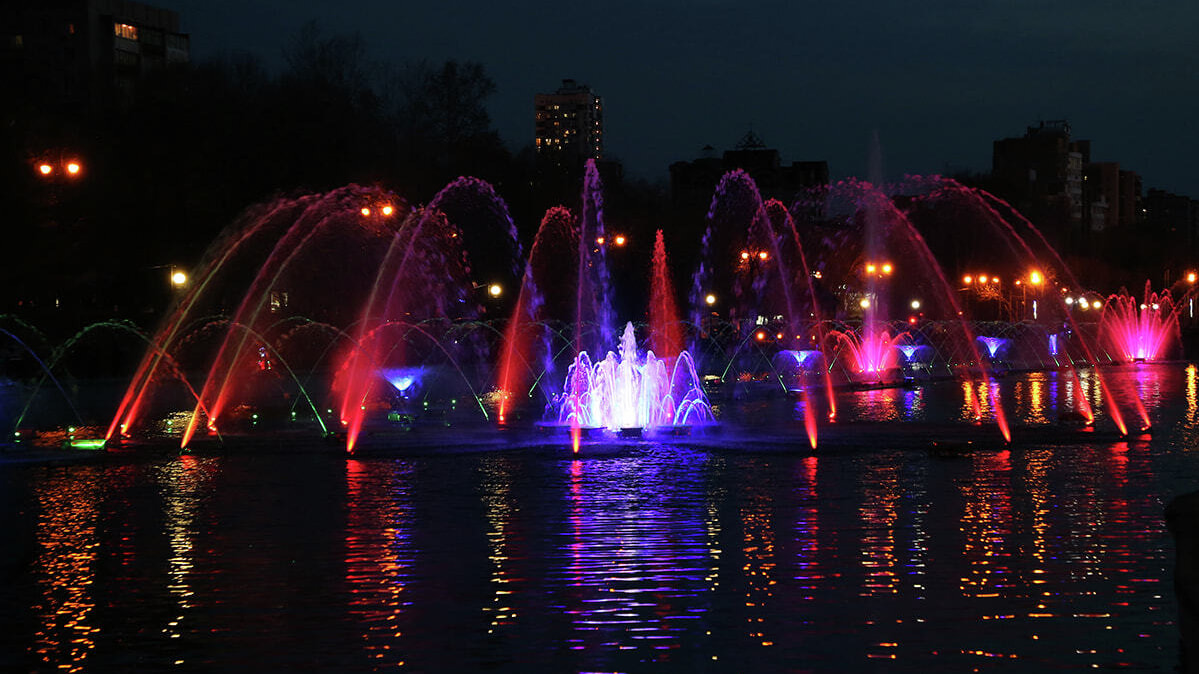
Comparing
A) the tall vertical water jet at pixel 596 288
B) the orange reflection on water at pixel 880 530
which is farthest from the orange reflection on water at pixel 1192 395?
the tall vertical water jet at pixel 596 288

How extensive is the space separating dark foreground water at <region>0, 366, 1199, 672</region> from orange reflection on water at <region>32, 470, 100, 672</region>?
0.12ft

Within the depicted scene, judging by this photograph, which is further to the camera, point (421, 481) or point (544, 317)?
point (544, 317)

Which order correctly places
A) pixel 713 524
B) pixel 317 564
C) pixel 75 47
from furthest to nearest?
pixel 75 47, pixel 713 524, pixel 317 564

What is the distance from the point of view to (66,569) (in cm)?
1068

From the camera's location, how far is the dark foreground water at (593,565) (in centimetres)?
802

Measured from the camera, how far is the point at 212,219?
48438 millimetres

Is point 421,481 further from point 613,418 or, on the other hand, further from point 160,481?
point 613,418

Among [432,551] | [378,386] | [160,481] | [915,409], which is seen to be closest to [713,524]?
[432,551]

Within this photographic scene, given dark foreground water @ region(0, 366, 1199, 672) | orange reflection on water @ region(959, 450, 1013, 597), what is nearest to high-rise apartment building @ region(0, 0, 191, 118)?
dark foreground water @ region(0, 366, 1199, 672)

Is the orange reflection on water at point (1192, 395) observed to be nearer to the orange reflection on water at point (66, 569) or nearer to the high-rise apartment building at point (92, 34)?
the orange reflection on water at point (66, 569)

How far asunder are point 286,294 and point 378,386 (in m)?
18.1

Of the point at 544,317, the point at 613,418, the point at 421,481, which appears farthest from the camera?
the point at 544,317

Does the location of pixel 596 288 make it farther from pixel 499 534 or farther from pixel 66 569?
pixel 66 569

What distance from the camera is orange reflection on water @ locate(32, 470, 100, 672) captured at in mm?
8266
